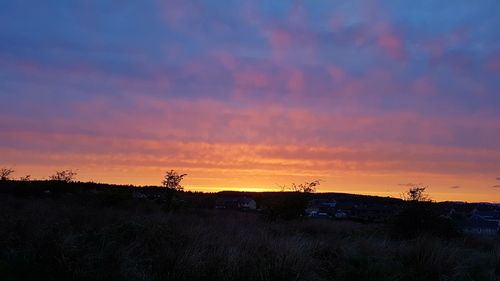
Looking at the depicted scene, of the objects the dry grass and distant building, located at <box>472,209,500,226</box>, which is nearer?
the dry grass

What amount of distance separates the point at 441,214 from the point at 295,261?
14092 millimetres

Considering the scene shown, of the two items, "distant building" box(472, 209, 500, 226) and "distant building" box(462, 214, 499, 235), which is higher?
"distant building" box(472, 209, 500, 226)

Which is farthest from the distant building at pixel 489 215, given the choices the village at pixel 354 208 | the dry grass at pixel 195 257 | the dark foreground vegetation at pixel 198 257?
the dry grass at pixel 195 257

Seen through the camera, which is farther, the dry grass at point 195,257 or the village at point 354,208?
the village at point 354,208

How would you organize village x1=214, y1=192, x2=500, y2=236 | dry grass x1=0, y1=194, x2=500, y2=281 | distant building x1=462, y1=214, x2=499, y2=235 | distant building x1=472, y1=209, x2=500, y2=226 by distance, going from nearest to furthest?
dry grass x1=0, y1=194, x2=500, y2=281 → distant building x1=462, y1=214, x2=499, y2=235 → village x1=214, y1=192, x2=500, y2=236 → distant building x1=472, y1=209, x2=500, y2=226

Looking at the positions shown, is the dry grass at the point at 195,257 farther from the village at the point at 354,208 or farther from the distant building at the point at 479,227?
the village at the point at 354,208

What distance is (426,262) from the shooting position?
1196 centimetres

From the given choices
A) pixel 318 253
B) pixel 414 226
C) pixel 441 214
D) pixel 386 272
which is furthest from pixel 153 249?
pixel 441 214

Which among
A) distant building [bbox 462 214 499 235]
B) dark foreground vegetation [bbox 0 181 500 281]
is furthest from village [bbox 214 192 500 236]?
dark foreground vegetation [bbox 0 181 500 281]

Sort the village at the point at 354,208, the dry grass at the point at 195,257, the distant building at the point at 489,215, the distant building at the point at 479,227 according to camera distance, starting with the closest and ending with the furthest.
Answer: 1. the dry grass at the point at 195,257
2. the distant building at the point at 479,227
3. the village at the point at 354,208
4. the distant building at the point at 489,215

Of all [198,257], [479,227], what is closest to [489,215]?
[479,227]

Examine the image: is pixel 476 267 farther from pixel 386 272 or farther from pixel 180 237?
pixel 180 237

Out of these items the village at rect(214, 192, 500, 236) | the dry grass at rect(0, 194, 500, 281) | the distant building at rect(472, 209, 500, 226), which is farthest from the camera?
the distant building at rect(472, 209, 500, 226)

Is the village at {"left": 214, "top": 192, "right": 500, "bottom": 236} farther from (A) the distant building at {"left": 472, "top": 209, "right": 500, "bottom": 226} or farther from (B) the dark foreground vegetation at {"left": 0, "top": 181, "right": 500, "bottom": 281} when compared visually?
(B) the dark foreground vegetation at {"left": 0, "top": 181, "right": 500, "bottom": 281}
